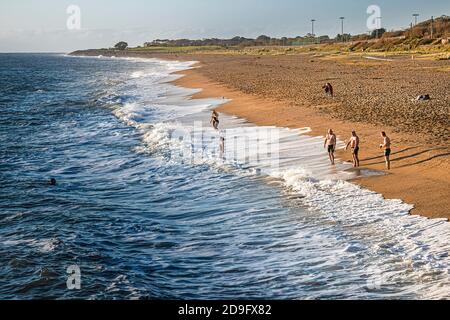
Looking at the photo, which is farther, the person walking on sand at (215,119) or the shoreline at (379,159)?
the person walking on sand at (215,119)

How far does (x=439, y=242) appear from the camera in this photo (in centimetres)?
1245

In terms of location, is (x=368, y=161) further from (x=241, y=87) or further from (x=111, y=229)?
(x=241, y=87)

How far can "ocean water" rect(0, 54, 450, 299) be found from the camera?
11.1 meters

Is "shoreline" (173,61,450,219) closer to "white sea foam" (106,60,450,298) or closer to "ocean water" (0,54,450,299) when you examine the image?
"white sea foam" (106,60,450,298)

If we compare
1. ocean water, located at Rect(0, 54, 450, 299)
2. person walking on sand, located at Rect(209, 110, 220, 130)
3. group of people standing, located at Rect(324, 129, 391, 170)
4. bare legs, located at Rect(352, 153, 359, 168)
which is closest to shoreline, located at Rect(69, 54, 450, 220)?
bare legs, located at Rect(352, 153, 359, 168)

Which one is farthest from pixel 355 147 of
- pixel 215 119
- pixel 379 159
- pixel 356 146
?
pixel 215 119

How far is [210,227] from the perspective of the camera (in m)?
14.9

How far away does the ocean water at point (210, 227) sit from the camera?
11.1m

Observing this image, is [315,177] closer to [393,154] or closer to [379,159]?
[379,159]

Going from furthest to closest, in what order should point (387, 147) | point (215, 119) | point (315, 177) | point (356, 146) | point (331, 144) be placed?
point (215, 119)
point (331, 144)
point (356, 146)
point (387, 147)
point (315, 177)

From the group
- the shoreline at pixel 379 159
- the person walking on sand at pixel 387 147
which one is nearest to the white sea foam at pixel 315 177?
the shoreline at pixel 379 159

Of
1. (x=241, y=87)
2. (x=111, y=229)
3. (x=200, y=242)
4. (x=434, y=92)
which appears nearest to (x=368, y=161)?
(x=200, y=242)

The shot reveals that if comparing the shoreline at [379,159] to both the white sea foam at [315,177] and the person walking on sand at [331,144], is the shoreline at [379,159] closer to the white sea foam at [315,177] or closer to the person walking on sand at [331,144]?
the white sea foam at [315,177]
